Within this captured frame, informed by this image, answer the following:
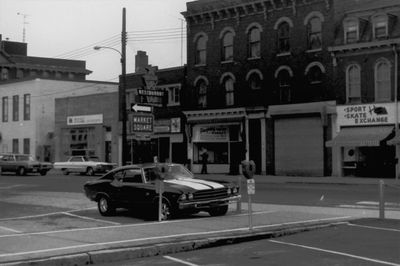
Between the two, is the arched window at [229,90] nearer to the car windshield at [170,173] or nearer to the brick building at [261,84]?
the brick building at [261,84]

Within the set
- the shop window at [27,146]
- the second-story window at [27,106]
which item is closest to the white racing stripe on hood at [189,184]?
the shop window at [27,146]

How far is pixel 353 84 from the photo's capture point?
34688mm

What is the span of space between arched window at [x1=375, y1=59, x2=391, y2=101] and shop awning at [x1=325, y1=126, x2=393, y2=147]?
173 cm

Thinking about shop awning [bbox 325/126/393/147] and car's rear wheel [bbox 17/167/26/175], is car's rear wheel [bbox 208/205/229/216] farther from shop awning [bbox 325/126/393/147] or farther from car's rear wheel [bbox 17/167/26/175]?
car's rear wheel [bbox 17/167/26/175]

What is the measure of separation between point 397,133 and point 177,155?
56.9ft

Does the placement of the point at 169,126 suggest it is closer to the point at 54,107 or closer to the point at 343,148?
the point at 343,148

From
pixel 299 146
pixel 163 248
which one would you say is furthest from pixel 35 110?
pixel 163 248

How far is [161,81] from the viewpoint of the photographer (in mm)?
45500

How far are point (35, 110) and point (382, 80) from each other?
3577cm

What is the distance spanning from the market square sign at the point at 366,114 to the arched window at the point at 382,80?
1.92 feet

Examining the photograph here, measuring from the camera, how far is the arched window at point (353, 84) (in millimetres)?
34438

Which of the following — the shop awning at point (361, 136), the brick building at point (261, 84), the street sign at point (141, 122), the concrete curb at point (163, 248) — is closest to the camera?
the concrete curb at point (163, 248)

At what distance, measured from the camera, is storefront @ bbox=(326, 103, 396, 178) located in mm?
32938

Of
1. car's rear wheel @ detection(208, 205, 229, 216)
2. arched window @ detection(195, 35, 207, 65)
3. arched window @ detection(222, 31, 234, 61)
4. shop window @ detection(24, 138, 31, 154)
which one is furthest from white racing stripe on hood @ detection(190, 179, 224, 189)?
shop window @ detection(24, 138, 31, 154)
